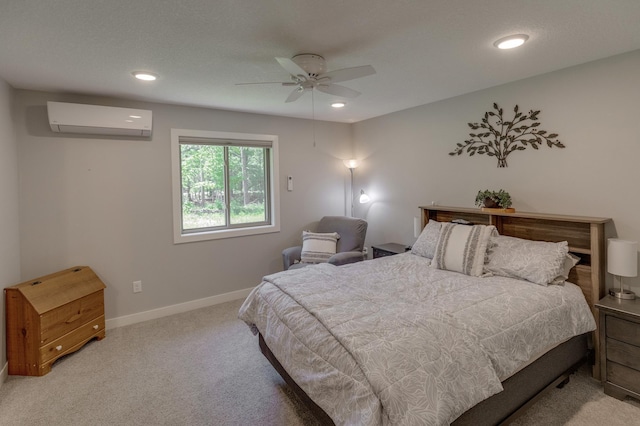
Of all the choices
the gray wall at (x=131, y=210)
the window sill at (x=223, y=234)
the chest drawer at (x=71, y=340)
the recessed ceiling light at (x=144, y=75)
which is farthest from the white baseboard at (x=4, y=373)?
the recessed ceiling light at (x=144, y=75)

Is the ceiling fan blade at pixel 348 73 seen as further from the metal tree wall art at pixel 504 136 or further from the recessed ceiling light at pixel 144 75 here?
the metal tree wall art at pixel 504 136

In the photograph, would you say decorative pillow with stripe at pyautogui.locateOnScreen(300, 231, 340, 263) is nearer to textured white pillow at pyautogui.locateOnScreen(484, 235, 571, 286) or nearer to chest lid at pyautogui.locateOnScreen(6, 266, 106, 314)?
textured white pillow at pyautogui.locateOnScreen(484, 235, 571, 286)

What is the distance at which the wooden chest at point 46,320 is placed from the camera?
2510mm

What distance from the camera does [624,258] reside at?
2201 mm

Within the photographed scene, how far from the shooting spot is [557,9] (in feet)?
5.59

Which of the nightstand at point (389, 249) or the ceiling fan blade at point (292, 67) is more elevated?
the ceiling fan blade at point (292, 67)

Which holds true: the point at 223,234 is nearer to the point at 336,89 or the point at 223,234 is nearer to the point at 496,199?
the point at 336,89

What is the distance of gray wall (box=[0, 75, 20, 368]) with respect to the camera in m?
2.52

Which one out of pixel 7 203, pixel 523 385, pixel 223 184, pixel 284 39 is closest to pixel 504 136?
pixel 523 385

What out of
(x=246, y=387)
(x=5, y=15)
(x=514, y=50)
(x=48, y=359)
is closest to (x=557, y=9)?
(x=514, y=50)

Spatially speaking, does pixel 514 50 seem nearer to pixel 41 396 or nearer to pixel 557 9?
pixel 557 9

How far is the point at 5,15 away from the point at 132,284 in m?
2.61

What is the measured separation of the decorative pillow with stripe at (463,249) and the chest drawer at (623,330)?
0.84 m

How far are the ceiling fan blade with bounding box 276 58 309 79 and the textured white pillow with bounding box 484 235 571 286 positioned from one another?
205cm
